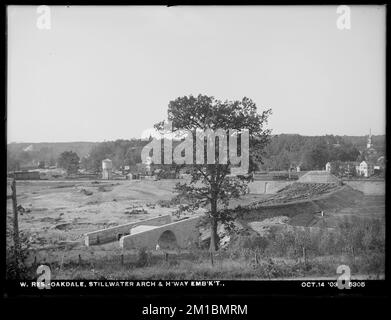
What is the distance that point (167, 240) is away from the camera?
141 inches

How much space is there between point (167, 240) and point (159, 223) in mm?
197

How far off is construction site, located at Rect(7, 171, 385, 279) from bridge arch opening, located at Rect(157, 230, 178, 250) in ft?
0.03

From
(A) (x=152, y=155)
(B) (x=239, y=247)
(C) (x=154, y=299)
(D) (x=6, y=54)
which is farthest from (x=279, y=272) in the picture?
(D) (x=6, y=54)

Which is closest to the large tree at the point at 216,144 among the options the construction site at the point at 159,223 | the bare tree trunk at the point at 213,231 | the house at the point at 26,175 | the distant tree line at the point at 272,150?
the bare tree trunk at the point at 213,231

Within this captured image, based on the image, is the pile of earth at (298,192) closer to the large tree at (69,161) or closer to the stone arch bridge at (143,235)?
the stone arch bridge at (143,235)

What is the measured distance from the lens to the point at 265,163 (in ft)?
12.0

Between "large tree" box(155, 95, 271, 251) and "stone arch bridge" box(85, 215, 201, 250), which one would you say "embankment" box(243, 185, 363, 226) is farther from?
"stone arch bridge" box(85, 215, 201, 250)

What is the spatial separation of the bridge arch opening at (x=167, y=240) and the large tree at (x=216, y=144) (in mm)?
292

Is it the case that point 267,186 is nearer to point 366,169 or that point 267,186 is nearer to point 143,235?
point 366,169

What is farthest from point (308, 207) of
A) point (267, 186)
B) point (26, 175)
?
point (26, 175)

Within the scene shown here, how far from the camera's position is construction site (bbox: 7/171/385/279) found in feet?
11.5

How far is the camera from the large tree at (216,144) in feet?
11.6
